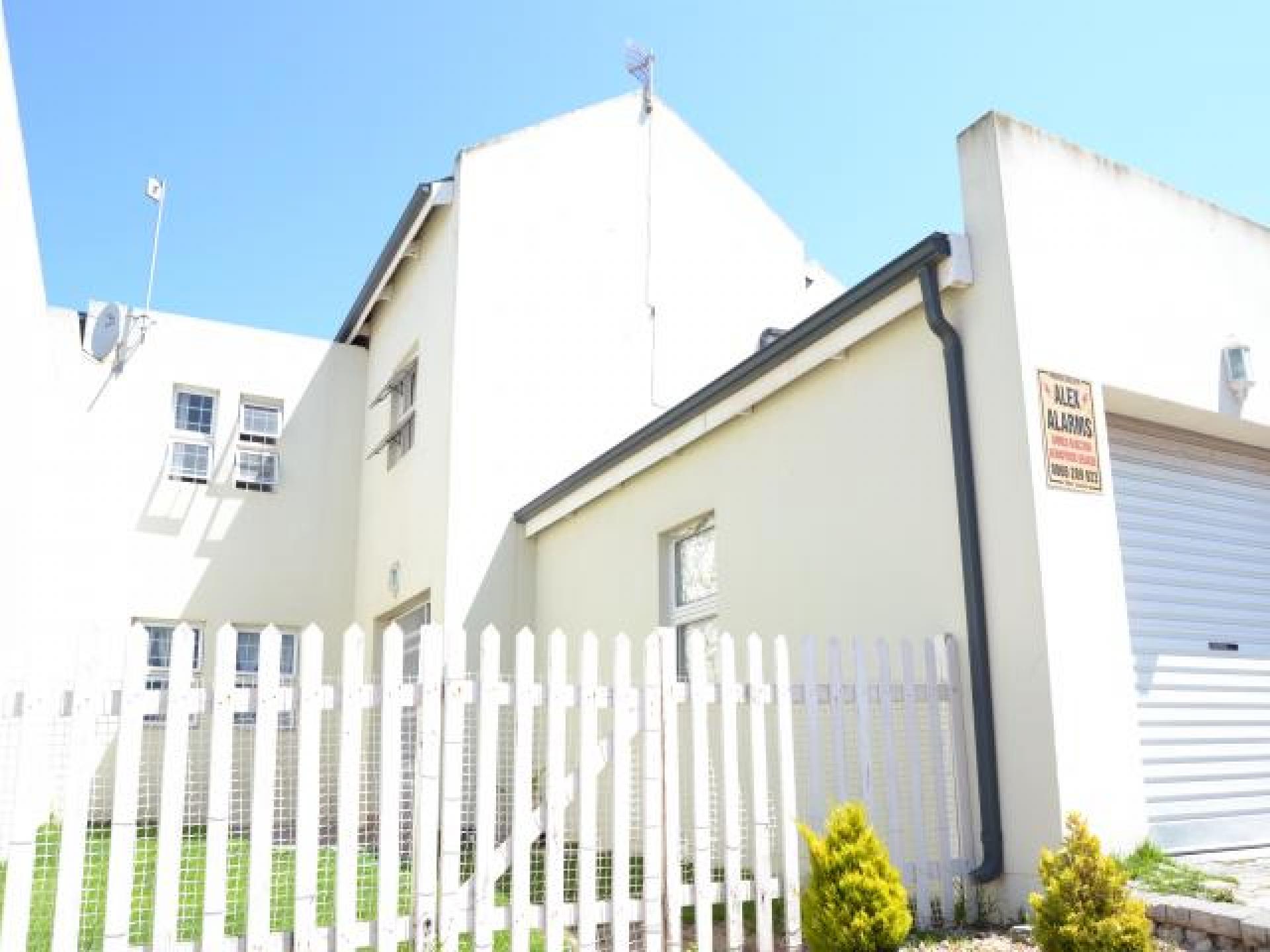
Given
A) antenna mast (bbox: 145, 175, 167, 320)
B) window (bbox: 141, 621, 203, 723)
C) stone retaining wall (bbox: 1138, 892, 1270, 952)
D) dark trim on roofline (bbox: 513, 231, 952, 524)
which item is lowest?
stone retaining wall (bbox: 1138, 892, 1270, 952)

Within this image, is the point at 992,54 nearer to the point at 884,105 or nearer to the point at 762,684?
the point at 884,105

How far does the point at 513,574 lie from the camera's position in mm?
11352

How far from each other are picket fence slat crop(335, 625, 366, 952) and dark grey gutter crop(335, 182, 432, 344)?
27.7ft

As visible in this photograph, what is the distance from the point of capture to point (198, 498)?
44.3ft

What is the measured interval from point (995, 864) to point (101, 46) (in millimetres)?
8722

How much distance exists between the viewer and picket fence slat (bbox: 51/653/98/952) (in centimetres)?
414

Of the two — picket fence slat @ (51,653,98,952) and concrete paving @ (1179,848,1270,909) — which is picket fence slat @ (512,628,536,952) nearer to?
picket fence slat @ (51,653,98,952)

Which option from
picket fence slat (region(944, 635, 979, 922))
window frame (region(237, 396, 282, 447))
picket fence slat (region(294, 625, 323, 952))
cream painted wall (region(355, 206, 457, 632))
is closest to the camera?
picket fence slat (region(294, 625, 323, 952))

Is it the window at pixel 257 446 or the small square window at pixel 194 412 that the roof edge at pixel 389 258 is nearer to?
the window at pixel 257 446

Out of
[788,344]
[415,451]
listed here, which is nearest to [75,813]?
[788,344]

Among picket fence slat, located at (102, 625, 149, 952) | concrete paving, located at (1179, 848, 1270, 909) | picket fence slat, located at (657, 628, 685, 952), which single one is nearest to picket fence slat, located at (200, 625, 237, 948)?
picket fence slat, located at (102, 625, 149, 952)

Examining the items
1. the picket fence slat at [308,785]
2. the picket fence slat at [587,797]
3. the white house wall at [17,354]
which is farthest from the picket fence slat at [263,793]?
the white house wall at [17,354]

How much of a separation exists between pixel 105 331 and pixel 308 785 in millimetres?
10302

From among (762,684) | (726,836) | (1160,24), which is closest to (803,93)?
(1160,24)
